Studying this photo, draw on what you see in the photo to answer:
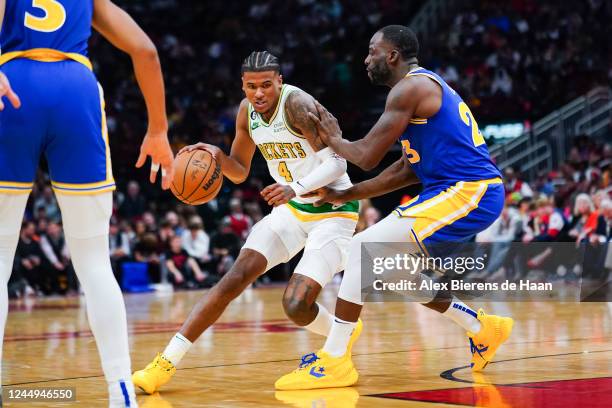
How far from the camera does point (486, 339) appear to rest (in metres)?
6.20

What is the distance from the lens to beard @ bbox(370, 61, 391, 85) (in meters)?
6.04

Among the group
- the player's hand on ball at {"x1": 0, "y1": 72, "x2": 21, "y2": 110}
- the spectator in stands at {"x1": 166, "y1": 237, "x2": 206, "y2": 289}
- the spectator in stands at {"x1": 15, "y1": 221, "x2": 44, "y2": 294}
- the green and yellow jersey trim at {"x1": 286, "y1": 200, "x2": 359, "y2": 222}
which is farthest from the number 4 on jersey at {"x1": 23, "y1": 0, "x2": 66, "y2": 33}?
the spectator in stands at {"x1": 166, "y1": 237, "x2": 206, "y2": 289}

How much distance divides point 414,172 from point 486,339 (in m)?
1.11

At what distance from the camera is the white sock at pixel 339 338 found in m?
5.74

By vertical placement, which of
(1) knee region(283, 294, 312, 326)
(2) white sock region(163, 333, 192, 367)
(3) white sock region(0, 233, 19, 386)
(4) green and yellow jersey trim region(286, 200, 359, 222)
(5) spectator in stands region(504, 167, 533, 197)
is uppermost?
(5) spectator in stands region(504, 167, 533, 197)

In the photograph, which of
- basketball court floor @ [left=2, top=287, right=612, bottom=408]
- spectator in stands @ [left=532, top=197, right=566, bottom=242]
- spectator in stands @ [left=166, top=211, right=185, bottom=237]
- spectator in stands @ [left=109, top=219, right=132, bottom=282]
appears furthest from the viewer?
spectator in stands @ [left=166, top=211, right=185, bottom=237]

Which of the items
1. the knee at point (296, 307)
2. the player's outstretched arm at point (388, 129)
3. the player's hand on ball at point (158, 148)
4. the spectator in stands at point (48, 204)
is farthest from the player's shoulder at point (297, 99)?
the spectator in stands at point (48, 204)

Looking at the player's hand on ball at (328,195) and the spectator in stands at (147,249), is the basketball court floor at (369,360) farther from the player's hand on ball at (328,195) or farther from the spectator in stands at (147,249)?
the spectator in stands at (147,249)

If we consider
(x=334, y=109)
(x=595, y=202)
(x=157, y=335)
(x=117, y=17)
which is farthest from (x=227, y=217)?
(x=117, y=17)

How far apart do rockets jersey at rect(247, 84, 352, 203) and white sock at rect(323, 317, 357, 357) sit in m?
0.85

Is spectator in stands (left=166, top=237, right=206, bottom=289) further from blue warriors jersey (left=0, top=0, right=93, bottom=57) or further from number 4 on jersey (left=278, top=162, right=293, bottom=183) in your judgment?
blue warriors jersey (left=0, top=0, right=93, bottom=57)

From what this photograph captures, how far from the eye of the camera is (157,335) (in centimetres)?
884

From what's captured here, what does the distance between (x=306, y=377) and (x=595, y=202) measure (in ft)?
30.5

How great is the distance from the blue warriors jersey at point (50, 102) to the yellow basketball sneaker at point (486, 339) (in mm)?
2853
